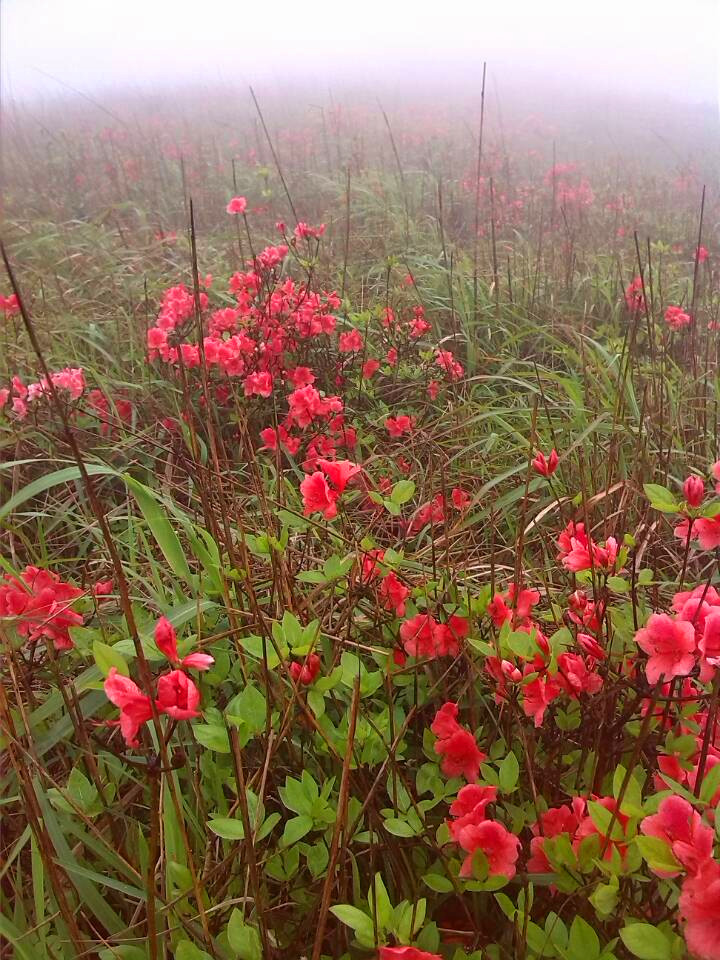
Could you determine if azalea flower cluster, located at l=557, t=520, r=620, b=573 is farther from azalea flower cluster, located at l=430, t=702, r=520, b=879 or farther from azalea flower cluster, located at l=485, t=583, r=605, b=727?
azalea flower cluster, located at l=430, t=702, r=520, b=879

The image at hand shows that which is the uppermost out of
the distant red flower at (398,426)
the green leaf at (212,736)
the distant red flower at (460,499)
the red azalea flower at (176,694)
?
the red azalea flower at (176,694)

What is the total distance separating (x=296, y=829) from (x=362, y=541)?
0.38 m

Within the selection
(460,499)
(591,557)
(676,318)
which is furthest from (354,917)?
(676,318)

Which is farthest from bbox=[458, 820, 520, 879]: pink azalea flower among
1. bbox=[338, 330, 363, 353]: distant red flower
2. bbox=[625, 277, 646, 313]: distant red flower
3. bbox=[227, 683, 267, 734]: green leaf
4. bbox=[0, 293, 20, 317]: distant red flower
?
bbox=[0, 293, 20, 317]: distant red flower

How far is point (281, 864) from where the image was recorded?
654mm

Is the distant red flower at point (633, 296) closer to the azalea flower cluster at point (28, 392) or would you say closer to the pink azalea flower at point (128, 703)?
the azalea flower cluster at point (28, 392)

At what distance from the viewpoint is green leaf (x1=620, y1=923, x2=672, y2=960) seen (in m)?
0.43

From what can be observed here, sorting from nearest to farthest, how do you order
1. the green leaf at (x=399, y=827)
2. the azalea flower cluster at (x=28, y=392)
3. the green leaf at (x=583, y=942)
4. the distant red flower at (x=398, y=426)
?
the green leaf at (x=583, y=942) < the green leaf at (x=399, y=827) < the azalea flower cluster at (x=28, y=392) < the distant red flower at (x=398, y=426)

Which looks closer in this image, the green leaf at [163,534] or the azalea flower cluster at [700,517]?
the azalea flower cluster at [700,517]

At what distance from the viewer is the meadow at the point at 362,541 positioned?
564mm

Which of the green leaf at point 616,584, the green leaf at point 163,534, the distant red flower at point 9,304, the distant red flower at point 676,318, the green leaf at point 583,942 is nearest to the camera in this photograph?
the green leaf at point 583,942

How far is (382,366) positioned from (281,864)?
4.38 feet

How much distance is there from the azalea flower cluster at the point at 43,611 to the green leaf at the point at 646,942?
1.89ft

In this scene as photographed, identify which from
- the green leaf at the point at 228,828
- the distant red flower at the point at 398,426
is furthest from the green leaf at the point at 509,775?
the distant red flower at the point at 398,426
